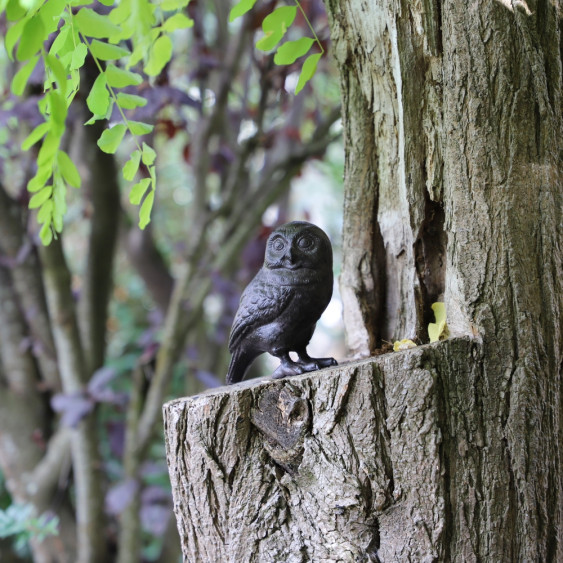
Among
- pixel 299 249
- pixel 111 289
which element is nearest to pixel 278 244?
pixel 299 249

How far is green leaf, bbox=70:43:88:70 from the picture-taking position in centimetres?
98

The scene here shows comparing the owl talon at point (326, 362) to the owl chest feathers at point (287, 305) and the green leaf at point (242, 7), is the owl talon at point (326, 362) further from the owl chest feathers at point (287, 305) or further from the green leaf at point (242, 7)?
the green leaf at point (242, 7)

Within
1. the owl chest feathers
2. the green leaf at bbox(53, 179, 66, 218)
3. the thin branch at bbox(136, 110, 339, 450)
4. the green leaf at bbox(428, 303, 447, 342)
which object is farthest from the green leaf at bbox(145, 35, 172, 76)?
the thin branch at bbox(136, 110, 339, 450)

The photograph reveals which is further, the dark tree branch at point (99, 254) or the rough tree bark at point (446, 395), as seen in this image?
the dark tree branch at point (99, 254)

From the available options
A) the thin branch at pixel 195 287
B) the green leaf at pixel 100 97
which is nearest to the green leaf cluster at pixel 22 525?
the thin branch at pixel 195 287

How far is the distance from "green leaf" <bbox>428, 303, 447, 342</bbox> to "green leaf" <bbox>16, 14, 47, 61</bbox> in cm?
85

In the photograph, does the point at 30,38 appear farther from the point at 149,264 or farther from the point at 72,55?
the point at 149,264

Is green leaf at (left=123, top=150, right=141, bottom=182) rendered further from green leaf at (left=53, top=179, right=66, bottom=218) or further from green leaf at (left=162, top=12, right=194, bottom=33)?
green leaf at (left=162, top=12, right=194, bottom=33)

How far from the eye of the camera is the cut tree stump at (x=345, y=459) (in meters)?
1.01

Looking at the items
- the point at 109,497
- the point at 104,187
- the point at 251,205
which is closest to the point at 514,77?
the point at 251,205

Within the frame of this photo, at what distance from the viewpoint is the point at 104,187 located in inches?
93.4

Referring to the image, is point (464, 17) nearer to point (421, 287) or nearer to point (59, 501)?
point (421, 287)

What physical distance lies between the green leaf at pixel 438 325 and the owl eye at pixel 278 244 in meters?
0.34

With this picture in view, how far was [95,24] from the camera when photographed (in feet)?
2.97
